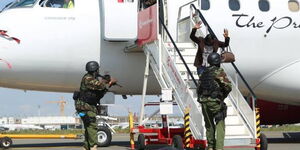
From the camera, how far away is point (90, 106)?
10.5 metres

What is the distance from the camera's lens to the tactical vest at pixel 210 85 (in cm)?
998

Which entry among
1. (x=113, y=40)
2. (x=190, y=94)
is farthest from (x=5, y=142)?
(x=190, y=94)

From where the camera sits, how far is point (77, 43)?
14.3 meters

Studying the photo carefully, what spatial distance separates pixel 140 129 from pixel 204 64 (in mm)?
2456

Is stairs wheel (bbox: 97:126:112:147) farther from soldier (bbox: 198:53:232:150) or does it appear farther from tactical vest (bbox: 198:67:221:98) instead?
tactical vest (bbox: 198:67:221:98)

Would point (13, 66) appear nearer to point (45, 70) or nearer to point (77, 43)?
point (45, 70)

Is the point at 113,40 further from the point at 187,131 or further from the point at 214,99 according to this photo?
the point at 214,99

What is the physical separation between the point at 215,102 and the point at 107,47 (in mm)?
5215

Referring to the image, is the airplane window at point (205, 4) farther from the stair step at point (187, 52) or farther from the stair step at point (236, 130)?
the stair step at point (236, 130)

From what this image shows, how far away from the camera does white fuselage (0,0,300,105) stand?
14.2 m

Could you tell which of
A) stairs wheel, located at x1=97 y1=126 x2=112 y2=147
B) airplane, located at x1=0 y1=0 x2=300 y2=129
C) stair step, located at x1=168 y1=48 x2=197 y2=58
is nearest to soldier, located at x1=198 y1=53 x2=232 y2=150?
stair step, located at x1=168 y1=48 x2=197 y2=58

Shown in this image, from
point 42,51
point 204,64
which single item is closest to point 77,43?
point 42,51

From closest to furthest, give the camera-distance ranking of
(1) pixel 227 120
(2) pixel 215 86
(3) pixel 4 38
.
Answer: (2) pixel 215 86, (1) pixel 227 120, (3) pixel 4 38

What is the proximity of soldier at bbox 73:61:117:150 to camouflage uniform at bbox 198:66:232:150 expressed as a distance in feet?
5.87
